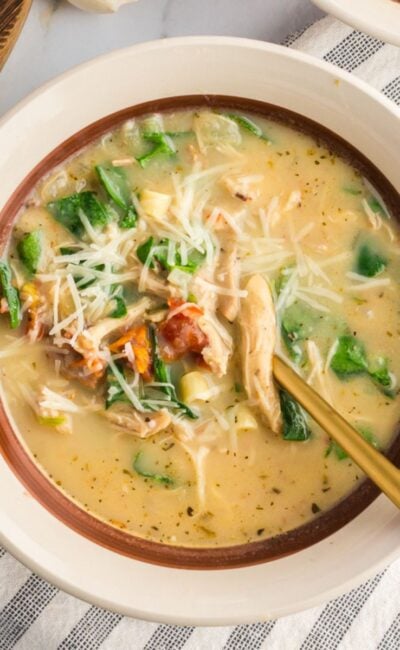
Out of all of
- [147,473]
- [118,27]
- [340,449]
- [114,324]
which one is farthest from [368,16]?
[147,473]

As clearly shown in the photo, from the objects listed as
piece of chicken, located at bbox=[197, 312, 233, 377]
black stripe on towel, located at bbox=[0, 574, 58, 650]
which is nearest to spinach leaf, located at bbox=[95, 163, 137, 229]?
piece of chicken, located at bbox=[197, 312, 233, 377]

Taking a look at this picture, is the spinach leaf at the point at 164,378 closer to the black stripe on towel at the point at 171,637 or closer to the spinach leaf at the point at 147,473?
the spinach leaf at the point at 147,473

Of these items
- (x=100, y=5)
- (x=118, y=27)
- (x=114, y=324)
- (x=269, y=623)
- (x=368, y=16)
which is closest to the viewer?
(x=368, y=16)

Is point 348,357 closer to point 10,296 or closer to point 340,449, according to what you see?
point 340,449

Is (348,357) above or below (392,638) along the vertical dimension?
above

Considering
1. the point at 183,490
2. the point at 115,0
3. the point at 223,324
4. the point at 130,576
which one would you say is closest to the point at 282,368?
the point at 223,324

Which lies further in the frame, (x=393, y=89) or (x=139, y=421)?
(x=393, y=89)

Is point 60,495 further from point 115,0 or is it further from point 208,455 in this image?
point 115,0
